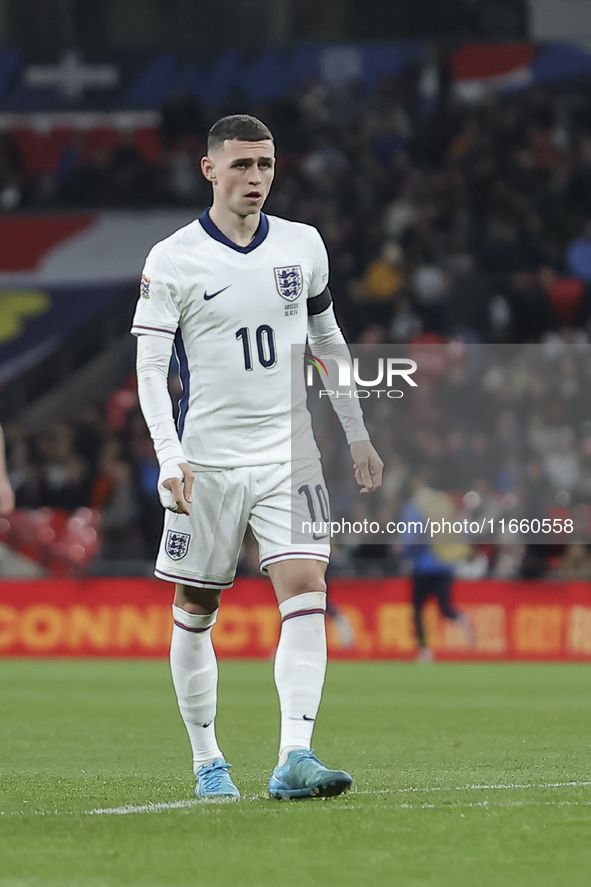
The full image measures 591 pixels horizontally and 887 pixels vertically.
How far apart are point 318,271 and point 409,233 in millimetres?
14903

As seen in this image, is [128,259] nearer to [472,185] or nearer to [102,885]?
[472,185]

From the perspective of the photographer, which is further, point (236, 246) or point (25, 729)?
point (25, 729)

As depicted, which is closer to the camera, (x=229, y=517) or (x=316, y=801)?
(x=316, y=801)

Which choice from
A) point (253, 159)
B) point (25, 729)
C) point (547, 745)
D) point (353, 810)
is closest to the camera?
point (353, 810)

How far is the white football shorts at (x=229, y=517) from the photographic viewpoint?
506 centimetres

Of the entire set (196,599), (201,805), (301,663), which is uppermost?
(196,599)

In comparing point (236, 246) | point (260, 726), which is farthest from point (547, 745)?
point (236, 246)

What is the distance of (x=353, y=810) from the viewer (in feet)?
15.0

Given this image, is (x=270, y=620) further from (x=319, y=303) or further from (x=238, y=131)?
(x=238, y=131)

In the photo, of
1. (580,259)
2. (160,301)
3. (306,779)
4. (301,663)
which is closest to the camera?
(306,779)

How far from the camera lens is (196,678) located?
206 inches

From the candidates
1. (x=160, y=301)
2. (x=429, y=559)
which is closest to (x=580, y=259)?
(x=429, y=559)

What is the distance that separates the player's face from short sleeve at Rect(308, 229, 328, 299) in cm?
29

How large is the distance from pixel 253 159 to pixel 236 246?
30cm
